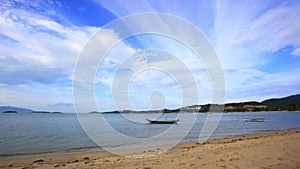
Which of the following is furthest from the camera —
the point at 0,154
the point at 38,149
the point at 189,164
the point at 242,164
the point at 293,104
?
the point at 293,104

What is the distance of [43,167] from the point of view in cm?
1090

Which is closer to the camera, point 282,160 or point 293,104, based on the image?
point 282,160

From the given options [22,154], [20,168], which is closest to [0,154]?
[22,154]

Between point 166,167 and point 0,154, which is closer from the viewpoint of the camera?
point 166,167

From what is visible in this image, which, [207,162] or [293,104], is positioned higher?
[293,104]

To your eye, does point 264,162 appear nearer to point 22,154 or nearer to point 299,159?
point 299,159

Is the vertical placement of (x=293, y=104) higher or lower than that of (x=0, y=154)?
higher

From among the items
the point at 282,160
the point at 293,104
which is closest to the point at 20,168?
the point at 282,160

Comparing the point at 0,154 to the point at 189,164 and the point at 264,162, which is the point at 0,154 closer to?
the point at 189,164

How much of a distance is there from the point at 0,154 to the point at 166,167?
1214 centimetres

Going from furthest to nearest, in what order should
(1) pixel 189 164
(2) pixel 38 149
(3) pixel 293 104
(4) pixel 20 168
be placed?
(3) pixel 293 104, (2) pixel 38 149, (4) pixel 20 168, (1) pixel 189 164

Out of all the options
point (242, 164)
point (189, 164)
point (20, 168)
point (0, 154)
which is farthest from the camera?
point (0, 154)

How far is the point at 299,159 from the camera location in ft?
31.2

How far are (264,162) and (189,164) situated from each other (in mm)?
2673
